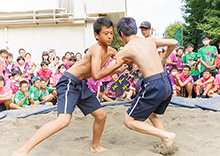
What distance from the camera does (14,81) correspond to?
18.8ft

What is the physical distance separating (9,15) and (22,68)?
16.4 feet

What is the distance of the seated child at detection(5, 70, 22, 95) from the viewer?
18.5 ft

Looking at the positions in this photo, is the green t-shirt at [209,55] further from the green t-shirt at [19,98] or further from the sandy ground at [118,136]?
the green t-shirt at [19,98]

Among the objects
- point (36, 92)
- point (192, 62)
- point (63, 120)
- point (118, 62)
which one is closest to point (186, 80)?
point (192, 62)

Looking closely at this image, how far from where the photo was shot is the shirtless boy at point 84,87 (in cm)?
225

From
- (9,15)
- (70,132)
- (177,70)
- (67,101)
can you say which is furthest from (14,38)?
(67,101)

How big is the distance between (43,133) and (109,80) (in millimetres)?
4081

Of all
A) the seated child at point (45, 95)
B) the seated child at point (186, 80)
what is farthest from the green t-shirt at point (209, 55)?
the seated child at point (45, 95)

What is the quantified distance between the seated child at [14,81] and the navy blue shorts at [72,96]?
3.62m

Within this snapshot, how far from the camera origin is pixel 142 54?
2258 millimetres

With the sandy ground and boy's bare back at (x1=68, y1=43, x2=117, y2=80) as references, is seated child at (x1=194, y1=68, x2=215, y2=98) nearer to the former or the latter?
the sandy ground

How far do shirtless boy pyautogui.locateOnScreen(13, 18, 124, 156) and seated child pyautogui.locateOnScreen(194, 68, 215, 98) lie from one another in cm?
402

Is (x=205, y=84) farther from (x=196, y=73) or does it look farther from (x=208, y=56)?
(x=208, y=56)

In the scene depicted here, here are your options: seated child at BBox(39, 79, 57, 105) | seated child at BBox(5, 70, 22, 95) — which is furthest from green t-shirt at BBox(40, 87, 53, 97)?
seated child at BBox(5, 70, 22, 95)
